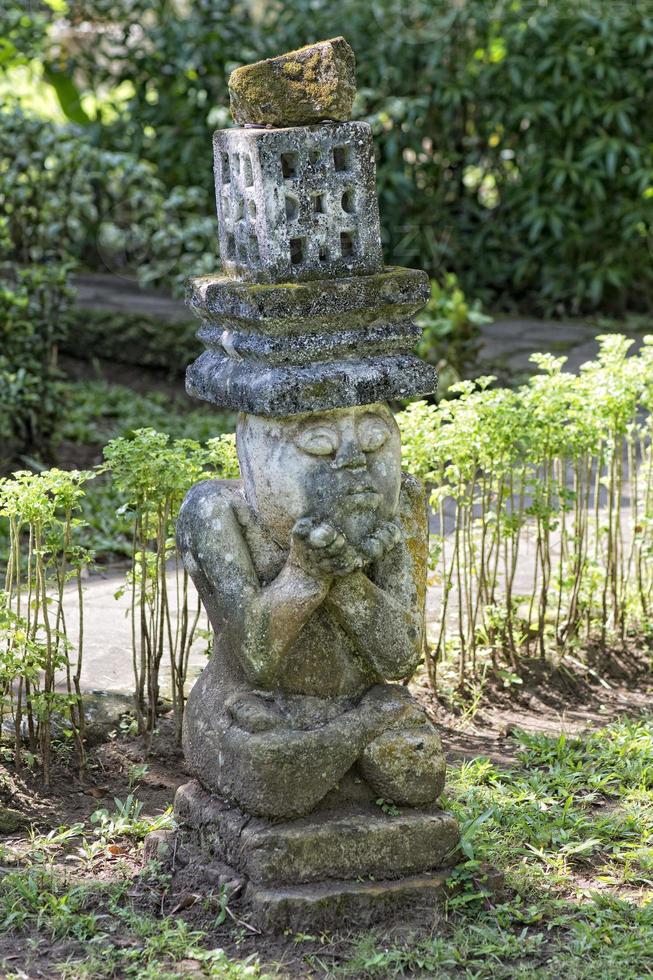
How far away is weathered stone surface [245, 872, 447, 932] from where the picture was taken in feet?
11.2

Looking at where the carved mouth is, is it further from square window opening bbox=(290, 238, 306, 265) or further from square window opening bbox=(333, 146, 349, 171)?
square window opening bbox=(333, 146, 349, 171)

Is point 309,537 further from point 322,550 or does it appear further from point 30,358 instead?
point 30,358

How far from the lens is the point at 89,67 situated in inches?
426

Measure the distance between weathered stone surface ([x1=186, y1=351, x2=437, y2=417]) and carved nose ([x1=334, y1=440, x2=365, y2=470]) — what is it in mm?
120

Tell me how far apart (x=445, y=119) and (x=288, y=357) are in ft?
25.3

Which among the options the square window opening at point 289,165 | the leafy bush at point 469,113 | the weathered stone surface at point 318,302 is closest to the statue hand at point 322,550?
the weathered stone surface at point 318,302

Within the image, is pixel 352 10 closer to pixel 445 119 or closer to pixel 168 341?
pixel 445 119

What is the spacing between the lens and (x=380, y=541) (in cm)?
348

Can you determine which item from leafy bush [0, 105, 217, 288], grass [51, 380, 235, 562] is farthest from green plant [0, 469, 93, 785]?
leafy bush [0, 105, 217, 288]

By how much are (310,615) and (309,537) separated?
0.24 metres

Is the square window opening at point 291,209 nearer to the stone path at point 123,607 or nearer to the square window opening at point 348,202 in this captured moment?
the square window opening at point 348,202

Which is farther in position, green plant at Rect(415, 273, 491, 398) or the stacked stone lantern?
green plant at Rect(415, 273, 491, 398)

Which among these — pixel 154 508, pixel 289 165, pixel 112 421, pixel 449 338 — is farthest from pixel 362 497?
pixel 112 421

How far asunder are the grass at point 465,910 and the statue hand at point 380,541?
33.5 inches
